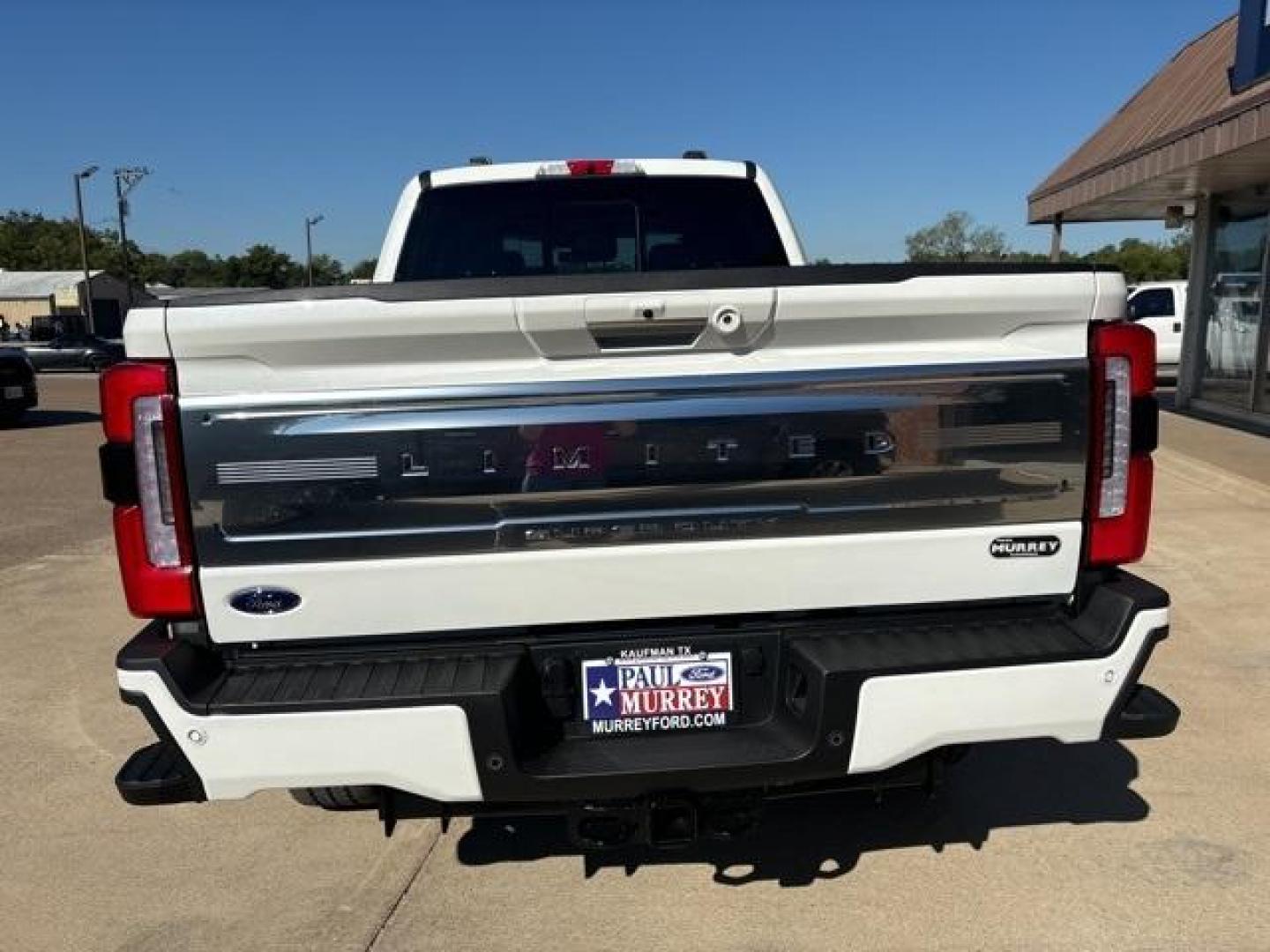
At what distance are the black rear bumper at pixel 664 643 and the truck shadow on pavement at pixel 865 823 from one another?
739 mm

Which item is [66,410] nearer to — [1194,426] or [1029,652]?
[1194,426]

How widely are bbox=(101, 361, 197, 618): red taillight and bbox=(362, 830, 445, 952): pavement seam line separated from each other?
1.14 meters

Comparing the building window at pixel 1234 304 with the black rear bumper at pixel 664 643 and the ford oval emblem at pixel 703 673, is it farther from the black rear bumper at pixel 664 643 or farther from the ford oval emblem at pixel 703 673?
the ford oval emblem at pixel 703 673

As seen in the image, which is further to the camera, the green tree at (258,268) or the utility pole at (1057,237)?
the green tree at (258,268)

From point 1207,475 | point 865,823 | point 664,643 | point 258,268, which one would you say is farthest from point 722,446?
point 258,268

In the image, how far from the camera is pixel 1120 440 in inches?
105

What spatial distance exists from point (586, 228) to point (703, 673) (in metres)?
2.63

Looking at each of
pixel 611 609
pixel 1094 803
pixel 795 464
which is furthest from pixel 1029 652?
pixel 1094 803

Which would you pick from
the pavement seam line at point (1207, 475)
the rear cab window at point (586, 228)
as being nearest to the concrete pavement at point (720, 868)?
the rear cab window at point (586, 228)

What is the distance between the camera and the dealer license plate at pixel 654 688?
2.63 metres

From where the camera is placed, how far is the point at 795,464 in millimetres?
2559

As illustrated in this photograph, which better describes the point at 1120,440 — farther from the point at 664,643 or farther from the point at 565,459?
the point at 565,459

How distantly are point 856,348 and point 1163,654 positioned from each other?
3539 millimetres

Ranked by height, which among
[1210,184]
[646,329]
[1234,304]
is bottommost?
[1234,304]
